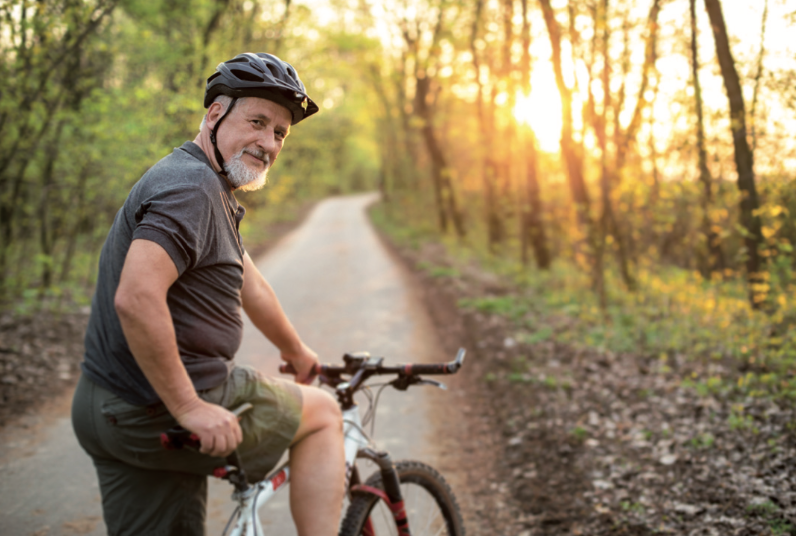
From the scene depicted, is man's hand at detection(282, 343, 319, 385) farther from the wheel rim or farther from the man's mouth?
the man's mouth

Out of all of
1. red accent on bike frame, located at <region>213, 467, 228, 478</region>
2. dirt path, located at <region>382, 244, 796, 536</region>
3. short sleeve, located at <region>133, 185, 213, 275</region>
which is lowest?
dirt path, located at <region>382, 244, 796, 536</region>

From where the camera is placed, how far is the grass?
538 centimetres

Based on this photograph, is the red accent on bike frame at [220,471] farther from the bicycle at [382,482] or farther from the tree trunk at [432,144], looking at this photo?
the tree trunk at [432,144]

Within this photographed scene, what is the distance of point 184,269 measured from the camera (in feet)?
5.44

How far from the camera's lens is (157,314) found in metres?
1.60

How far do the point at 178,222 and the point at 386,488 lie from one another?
1.57m

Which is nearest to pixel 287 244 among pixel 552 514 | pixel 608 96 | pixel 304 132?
pixel 304 132

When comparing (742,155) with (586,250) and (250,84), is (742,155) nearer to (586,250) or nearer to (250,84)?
(586,250)

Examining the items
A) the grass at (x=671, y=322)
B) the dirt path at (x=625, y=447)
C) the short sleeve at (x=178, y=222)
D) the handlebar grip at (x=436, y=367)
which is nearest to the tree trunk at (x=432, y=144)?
the grass at (x=671, y=322)

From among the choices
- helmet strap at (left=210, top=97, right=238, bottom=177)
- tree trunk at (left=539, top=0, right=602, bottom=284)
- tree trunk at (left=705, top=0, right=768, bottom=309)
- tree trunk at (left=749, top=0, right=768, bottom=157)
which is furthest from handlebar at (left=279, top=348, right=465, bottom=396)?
tree trunk at (left=539, top=0, right=602, bottom=284)

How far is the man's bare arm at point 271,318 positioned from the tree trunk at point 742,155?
626 cm

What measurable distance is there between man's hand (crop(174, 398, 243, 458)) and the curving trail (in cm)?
214

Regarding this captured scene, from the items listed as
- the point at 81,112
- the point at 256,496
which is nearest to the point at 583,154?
the point at 81,112

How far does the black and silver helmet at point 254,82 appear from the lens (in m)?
1.90
